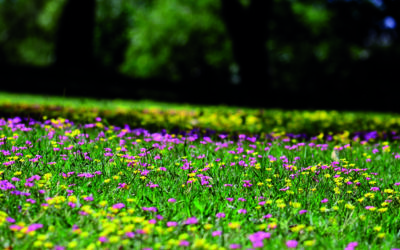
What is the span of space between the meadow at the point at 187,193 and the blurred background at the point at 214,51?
8608 mm

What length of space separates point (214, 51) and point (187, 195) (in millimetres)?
26435

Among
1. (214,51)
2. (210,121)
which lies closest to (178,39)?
(214,51)

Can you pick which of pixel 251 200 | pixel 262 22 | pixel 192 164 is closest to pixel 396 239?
pixel 251 200

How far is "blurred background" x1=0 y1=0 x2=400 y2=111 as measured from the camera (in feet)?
50.2

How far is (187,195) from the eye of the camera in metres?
3.68

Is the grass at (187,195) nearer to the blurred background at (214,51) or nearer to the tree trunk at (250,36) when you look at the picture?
the blurred background at (214,51)

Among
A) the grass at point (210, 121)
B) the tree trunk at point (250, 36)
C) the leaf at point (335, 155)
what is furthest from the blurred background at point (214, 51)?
the leaf at point (335, 155)

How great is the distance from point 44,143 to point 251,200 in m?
2.33

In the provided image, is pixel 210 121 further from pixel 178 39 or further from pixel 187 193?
pixel 178 39

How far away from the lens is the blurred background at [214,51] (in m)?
15.3

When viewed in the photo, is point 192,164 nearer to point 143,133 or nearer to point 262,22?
point 143,133

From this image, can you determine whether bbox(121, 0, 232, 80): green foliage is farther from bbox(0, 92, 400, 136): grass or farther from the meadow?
the meadow

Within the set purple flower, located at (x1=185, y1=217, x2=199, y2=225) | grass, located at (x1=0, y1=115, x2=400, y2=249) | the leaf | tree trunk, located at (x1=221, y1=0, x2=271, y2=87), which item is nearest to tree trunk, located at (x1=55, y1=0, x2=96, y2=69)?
tree trunk, located at (x1=221, y1=0, x2=271, y2=87)

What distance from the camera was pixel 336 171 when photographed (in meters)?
4.29
